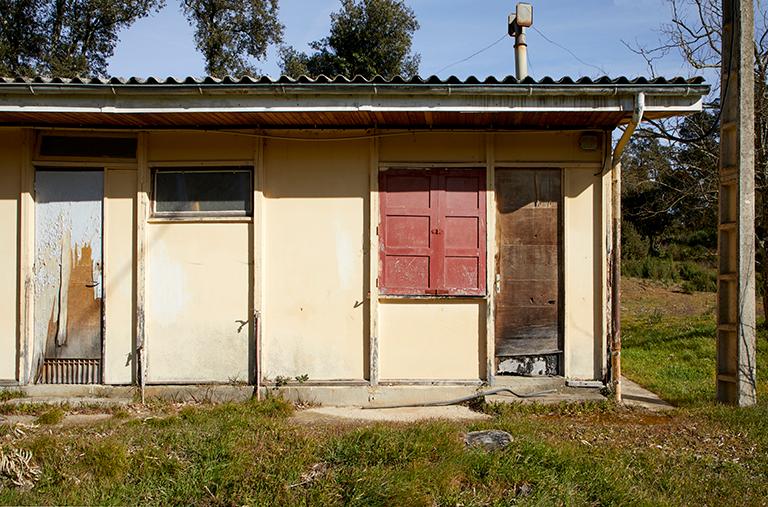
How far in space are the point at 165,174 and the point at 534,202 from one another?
403 cm

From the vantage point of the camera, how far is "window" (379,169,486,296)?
676 cm

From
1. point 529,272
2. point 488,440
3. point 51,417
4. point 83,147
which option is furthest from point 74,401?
point 529,272

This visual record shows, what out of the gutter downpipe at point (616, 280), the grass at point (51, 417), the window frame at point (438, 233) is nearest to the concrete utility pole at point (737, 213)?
the gutter downpipe at point (616, 280)

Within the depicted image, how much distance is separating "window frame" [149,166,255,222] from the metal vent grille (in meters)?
1.72

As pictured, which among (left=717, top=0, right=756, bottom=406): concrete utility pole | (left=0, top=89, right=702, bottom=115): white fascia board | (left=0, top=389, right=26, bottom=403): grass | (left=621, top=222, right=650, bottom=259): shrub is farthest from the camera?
(left=621, top=222, right=650, bottom=259): shrub

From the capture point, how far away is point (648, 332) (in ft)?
42.1

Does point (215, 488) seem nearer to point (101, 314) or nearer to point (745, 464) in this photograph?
point (101, 314)

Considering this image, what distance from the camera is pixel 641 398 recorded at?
7.09 metres

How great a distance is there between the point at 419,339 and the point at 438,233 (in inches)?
45.6

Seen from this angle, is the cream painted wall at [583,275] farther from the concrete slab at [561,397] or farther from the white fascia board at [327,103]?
the white fascia board at [327,103]

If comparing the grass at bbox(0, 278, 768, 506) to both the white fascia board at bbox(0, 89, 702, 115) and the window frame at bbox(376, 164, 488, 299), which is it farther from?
the white fascia board at bbox(0, 89, 702, 115)

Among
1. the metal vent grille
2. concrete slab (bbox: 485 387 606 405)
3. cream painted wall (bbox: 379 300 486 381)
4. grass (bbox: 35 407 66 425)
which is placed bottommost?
grass (bbox: 35 407 66 425)

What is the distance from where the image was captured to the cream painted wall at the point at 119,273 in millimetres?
6785

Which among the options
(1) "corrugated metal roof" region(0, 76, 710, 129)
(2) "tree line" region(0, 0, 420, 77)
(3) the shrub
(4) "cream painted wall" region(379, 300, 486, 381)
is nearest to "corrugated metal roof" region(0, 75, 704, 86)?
(1) "corrugated metal roof" region(0, 76, 710, 129)
